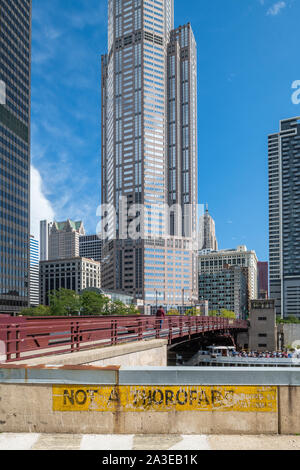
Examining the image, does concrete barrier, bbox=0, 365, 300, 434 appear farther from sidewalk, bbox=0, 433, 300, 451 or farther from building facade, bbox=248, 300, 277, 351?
building facade, bbox=248, 300, 277, 351

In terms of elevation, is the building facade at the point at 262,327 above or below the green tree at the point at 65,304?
below

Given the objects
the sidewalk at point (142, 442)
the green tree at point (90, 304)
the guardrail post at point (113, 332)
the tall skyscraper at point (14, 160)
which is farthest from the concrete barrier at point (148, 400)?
the tall skyscraper at point (14, 160)

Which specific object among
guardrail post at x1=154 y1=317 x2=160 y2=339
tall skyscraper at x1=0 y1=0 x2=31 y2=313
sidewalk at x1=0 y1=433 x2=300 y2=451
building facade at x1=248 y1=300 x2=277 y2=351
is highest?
tall skyscraper at x1=0 y1=0 x2=31 y2=313

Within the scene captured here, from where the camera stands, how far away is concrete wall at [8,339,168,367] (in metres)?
9.94

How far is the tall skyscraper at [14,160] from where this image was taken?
372 feet

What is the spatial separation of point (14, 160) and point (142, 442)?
403ft

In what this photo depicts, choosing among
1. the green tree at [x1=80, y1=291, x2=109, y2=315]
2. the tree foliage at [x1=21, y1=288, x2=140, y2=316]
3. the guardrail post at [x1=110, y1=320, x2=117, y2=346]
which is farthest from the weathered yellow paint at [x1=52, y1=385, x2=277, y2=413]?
the green tree at [x1=80, y1=291, x2=109, y2=315]

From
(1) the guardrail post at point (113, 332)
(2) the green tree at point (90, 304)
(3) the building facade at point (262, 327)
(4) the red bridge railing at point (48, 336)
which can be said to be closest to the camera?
(4) the red bridge railing at point (48, 336)

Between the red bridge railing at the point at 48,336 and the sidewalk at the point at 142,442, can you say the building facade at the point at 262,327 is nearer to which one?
the red bridge railing at the point at 48,336

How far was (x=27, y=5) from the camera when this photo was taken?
134 m

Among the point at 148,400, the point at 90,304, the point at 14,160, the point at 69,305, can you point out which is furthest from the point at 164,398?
the point at 14,160

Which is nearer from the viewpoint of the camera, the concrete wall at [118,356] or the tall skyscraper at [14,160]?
the concrete wall at [118,356]

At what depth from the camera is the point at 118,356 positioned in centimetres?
1255
